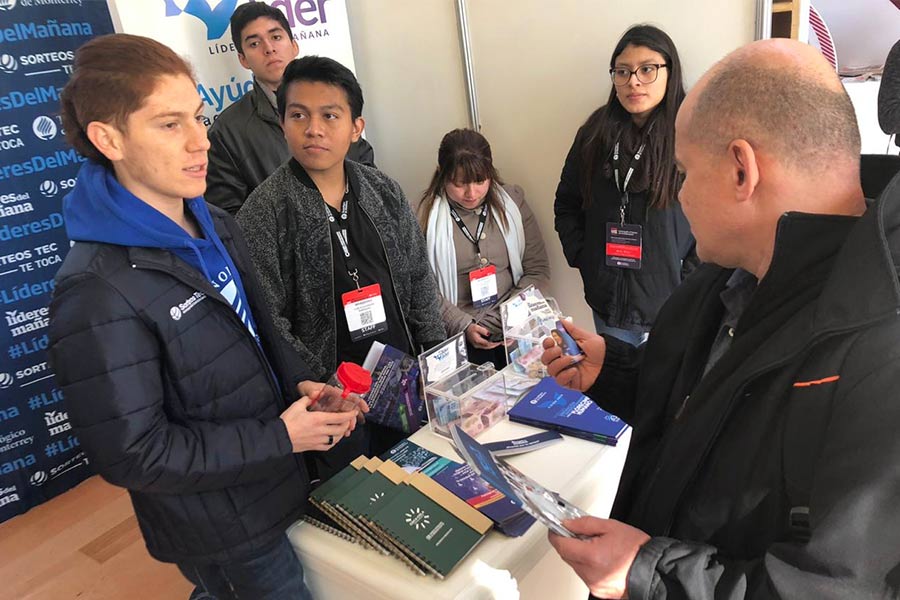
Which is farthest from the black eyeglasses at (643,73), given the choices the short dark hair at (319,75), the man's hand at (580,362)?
the man's hand at (580,362)

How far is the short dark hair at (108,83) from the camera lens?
1155mm

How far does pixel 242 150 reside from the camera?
103 inches

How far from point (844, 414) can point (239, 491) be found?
109 centimetres

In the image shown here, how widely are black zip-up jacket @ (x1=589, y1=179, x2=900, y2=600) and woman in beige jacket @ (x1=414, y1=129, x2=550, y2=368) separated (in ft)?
5.85

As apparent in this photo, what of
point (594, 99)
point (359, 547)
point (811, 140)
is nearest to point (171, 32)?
point (594, 99)

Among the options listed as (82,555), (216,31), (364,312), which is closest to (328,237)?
(364,312)

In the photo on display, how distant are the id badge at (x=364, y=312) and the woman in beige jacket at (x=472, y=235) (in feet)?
2.32

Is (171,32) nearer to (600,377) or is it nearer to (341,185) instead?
(341,185)

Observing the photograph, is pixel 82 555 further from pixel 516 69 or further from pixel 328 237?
pixel 516 69

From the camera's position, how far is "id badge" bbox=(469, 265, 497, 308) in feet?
9.12

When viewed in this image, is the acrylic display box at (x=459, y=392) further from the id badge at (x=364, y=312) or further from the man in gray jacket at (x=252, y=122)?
the man in gray jacket at (x=252, y=122)

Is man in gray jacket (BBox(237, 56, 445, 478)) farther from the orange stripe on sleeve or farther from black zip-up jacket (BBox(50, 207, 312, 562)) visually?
the orange stripe on sleeve

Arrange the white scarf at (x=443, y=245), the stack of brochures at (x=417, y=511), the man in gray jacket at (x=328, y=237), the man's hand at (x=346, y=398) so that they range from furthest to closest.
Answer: the white scarf at (x=443, y=245) → the man in gray jacket at (x=328, y=237) → the man's hand at (x=346, y=398) → the stack of brochures at (x=417, y=511)

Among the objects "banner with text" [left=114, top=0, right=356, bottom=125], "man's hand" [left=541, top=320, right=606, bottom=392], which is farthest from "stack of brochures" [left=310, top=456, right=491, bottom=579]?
"banner with text" [left=114, top=0, right=356, bottom=125]
